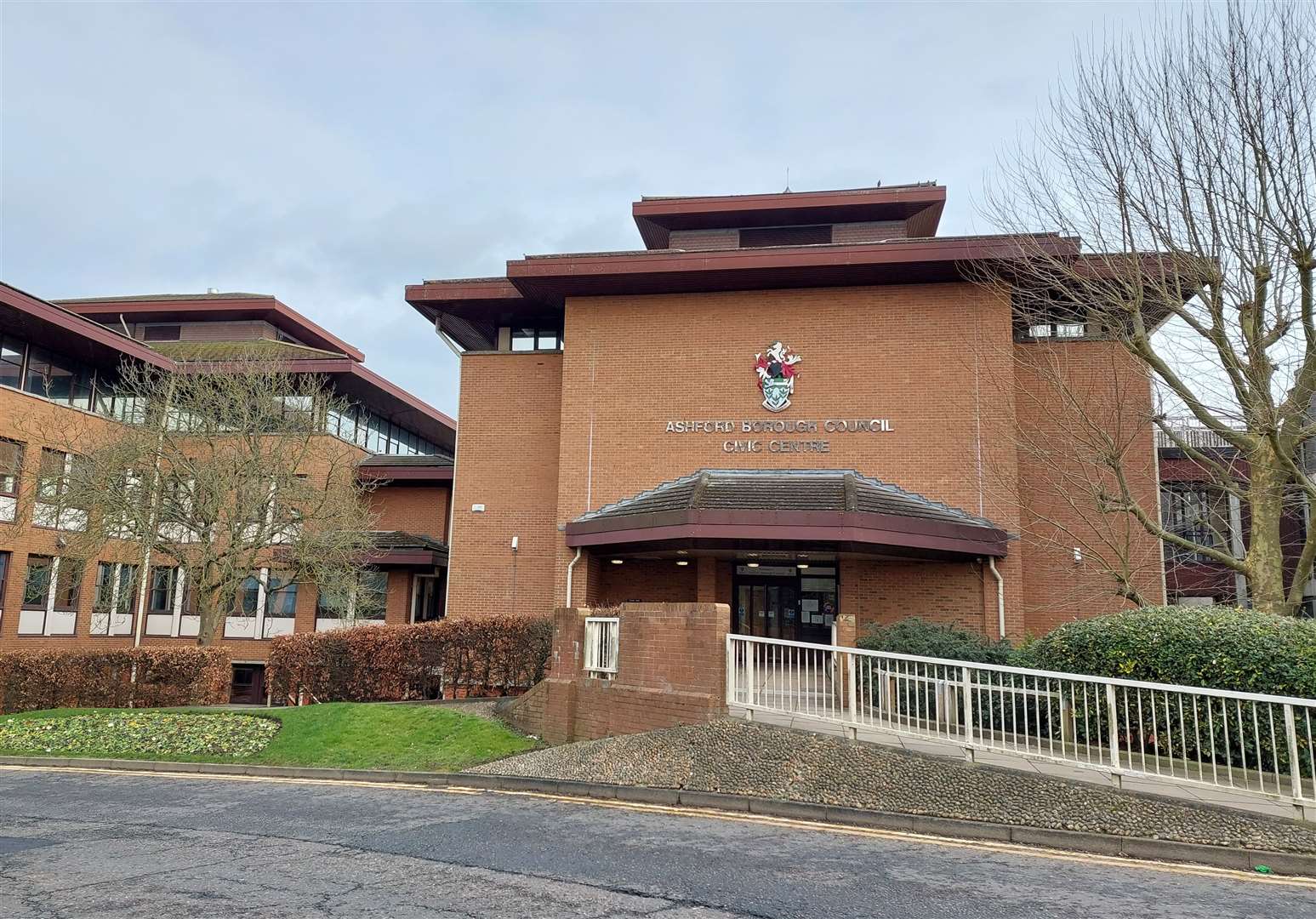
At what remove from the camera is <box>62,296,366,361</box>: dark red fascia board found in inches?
1320

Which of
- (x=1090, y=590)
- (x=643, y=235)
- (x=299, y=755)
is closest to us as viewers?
(x=299, y=755)

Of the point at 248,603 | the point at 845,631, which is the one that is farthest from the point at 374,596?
the point at 845,631

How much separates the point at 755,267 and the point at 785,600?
23.0 ft

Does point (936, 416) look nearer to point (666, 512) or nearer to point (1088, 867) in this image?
point (666, 512)

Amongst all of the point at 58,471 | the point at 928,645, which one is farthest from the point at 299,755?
the point at 58,471

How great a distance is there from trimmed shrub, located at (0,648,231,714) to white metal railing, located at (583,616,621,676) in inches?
356

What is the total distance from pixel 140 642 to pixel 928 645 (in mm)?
22862

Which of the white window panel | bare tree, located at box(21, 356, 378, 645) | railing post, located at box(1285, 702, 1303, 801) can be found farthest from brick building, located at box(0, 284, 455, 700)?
railing post, located at box(1285, 702, 1303, 801)

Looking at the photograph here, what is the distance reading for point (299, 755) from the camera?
1205cm

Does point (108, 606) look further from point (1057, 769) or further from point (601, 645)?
point (1057, 769)

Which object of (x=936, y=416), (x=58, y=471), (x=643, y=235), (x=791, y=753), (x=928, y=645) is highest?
(x=643, y=235)

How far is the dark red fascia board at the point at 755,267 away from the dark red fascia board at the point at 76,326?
1308cm

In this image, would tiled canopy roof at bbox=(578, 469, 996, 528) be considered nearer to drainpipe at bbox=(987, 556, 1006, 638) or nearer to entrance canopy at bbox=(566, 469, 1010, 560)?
entrance canopy at bbox=(566, 469, 1010, 560)

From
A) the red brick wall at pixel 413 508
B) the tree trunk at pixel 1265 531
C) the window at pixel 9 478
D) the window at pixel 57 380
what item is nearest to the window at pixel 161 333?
the window at pixel 57 380
